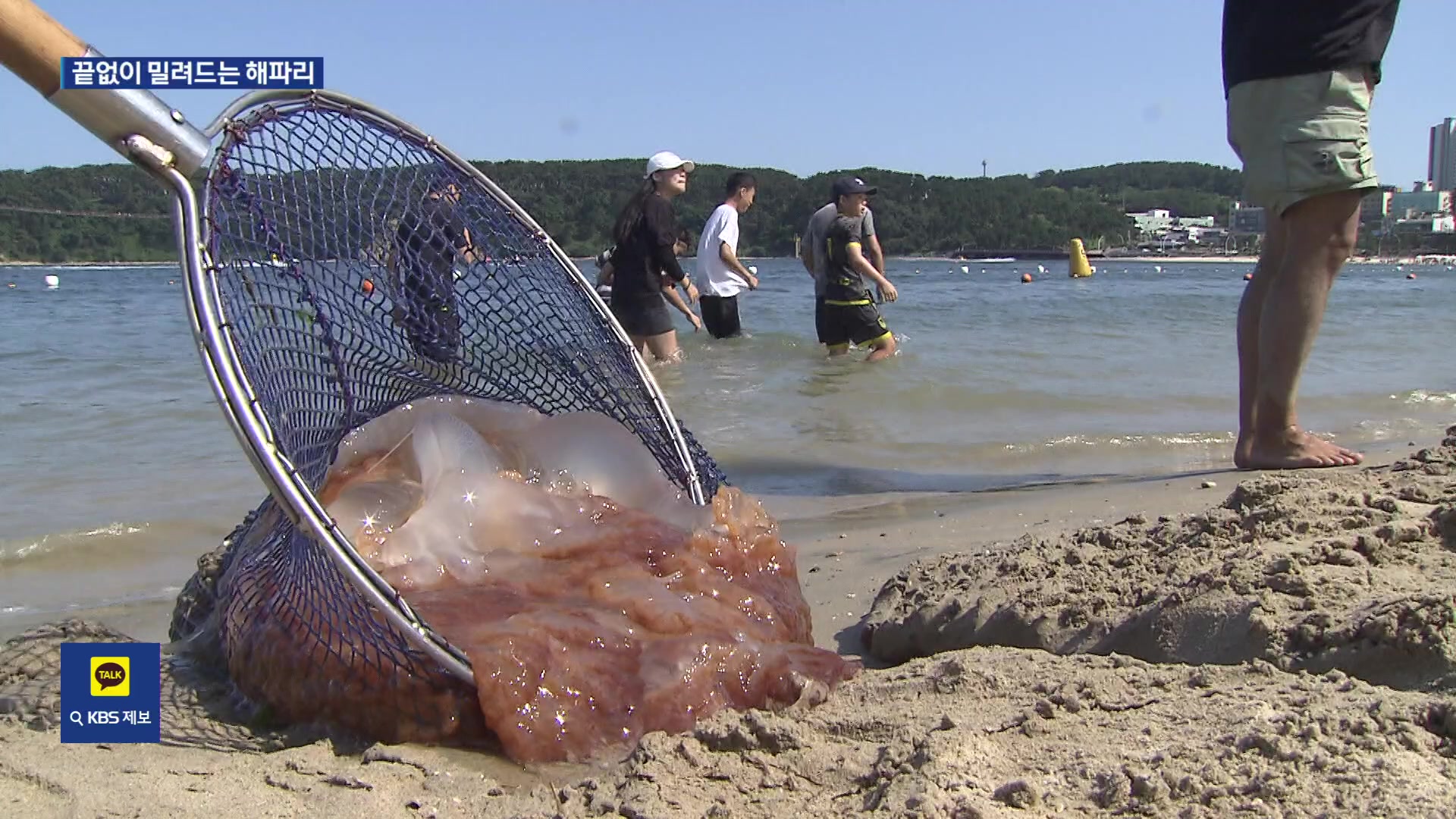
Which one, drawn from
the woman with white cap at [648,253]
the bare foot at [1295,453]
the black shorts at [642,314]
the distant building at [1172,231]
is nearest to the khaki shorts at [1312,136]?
the bare foot at [1295,453]

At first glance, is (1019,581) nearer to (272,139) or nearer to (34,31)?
(272,139)

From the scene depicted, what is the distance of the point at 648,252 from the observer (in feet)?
26.7

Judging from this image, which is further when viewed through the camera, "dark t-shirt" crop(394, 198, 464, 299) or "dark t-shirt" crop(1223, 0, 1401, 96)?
"dark t-shirt" crop(1223, 0, 1401, 96)

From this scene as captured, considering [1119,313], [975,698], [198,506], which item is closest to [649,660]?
[975,698]

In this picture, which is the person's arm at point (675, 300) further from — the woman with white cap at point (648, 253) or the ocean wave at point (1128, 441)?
the ocean wave at point (1128, 441)

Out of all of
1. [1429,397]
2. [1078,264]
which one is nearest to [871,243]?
[1429,397]

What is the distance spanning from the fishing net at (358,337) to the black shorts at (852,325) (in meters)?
6.26

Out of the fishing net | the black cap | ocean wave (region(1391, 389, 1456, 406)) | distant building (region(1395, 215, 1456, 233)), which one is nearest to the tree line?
the fishing net

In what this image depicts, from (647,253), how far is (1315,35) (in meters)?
5.16

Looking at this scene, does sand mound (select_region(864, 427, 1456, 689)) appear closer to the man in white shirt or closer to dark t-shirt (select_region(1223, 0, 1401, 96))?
dark t-shirt (select_region(1223, 0, 1401, 96))

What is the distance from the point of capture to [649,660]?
2.08m

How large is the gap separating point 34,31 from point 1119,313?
52.0ft

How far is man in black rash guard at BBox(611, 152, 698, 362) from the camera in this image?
8117mm

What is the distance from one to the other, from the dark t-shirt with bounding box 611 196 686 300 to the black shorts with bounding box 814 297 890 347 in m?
1.68
